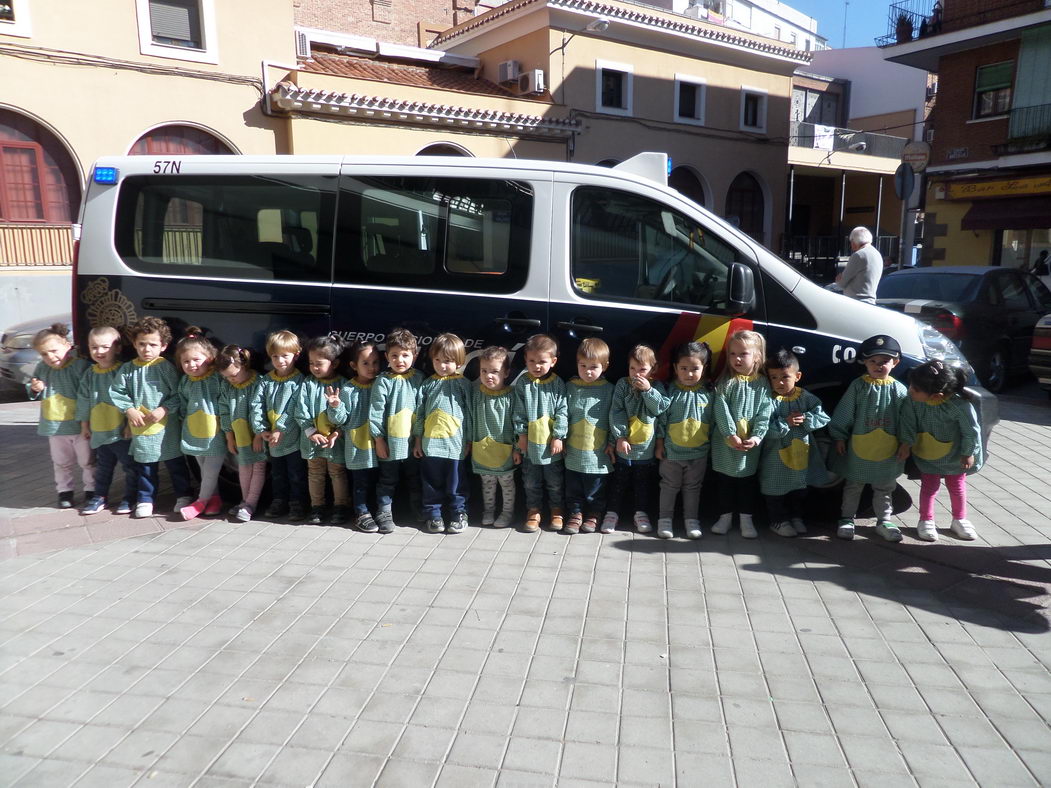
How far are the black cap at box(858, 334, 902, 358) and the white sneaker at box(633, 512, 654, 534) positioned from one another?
1671 mm

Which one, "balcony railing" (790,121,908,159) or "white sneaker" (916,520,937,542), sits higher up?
"balcony railing" (790,121,908,159)

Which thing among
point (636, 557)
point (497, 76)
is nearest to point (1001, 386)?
point (636, 557)

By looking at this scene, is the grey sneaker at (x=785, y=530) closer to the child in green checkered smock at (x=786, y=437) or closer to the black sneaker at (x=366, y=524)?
the child in green checkered smock at (x=786, y=437)

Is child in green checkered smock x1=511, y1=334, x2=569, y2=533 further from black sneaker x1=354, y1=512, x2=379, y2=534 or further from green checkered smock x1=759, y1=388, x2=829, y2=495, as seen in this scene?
green checkered smock x1=759, y1=388, x2=829, y2=495

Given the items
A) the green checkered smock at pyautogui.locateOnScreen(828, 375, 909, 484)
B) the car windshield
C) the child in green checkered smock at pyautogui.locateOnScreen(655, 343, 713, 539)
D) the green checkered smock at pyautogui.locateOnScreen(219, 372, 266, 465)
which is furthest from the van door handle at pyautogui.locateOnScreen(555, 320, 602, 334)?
the car windshield

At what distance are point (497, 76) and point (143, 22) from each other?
9.64m

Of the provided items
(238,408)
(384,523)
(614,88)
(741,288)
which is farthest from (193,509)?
(614,88)

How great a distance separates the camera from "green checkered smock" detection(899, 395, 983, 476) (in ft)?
14.6

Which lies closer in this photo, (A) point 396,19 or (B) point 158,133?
(B) point 158,133

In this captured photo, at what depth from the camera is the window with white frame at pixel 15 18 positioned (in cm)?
1364

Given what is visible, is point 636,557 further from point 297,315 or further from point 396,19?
point 396,19

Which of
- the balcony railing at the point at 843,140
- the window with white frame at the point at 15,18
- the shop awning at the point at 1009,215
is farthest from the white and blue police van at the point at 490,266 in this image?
the balcony railing at the point at 843,140

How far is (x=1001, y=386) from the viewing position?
10305 mm

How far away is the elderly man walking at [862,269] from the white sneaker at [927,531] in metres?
2.98
